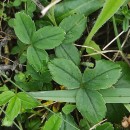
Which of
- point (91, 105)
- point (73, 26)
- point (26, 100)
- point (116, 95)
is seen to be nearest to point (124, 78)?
point (116, 95)

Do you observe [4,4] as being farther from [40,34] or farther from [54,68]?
[54,68]

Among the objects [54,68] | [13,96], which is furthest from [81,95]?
[13,96]

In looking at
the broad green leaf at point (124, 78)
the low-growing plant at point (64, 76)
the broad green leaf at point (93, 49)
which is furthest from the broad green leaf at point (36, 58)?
the broad green leaf at point (124, 78)

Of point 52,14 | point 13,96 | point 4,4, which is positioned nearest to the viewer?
point 13,96

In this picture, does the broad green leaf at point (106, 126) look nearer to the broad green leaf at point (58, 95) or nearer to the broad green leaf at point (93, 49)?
the broad green leaf at point (58, 95)

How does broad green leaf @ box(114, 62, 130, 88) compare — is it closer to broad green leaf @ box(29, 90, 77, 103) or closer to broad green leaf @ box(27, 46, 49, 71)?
broad green leaf @ box(29, 90, 77, 103)
